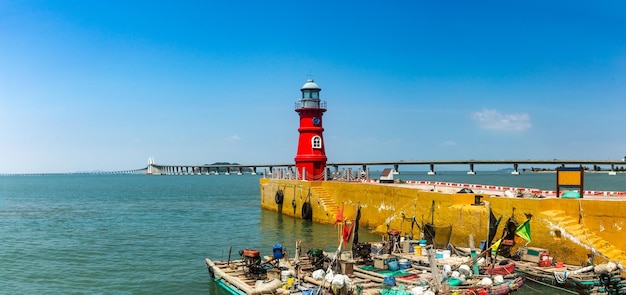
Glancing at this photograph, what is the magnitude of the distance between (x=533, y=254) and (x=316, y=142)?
83.4 feet

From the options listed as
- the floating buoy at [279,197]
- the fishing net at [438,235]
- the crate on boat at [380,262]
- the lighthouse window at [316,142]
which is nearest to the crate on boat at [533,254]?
the fishing net at [438,235]

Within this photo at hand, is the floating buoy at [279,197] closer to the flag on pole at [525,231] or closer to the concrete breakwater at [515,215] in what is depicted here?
the concrete breakwater at [515,215]

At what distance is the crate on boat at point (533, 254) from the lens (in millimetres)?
21266

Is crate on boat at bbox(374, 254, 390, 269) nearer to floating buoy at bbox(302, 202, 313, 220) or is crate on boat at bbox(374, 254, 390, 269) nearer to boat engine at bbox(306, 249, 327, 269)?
boat engine at bbox(306, 249, 327, 269)

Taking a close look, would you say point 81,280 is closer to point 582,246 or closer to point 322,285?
point 322,285

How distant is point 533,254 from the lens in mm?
21453

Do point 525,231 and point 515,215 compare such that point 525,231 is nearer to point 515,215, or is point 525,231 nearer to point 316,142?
point 515,215

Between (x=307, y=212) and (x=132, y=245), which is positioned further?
(x=307, y=212)

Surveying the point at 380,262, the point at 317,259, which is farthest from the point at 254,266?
the point at 380,262

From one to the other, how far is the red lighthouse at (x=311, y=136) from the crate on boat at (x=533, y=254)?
941 inches

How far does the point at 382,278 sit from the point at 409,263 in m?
2.39

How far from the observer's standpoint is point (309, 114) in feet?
147

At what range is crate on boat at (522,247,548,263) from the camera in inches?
837

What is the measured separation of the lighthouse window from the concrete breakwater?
776cm
